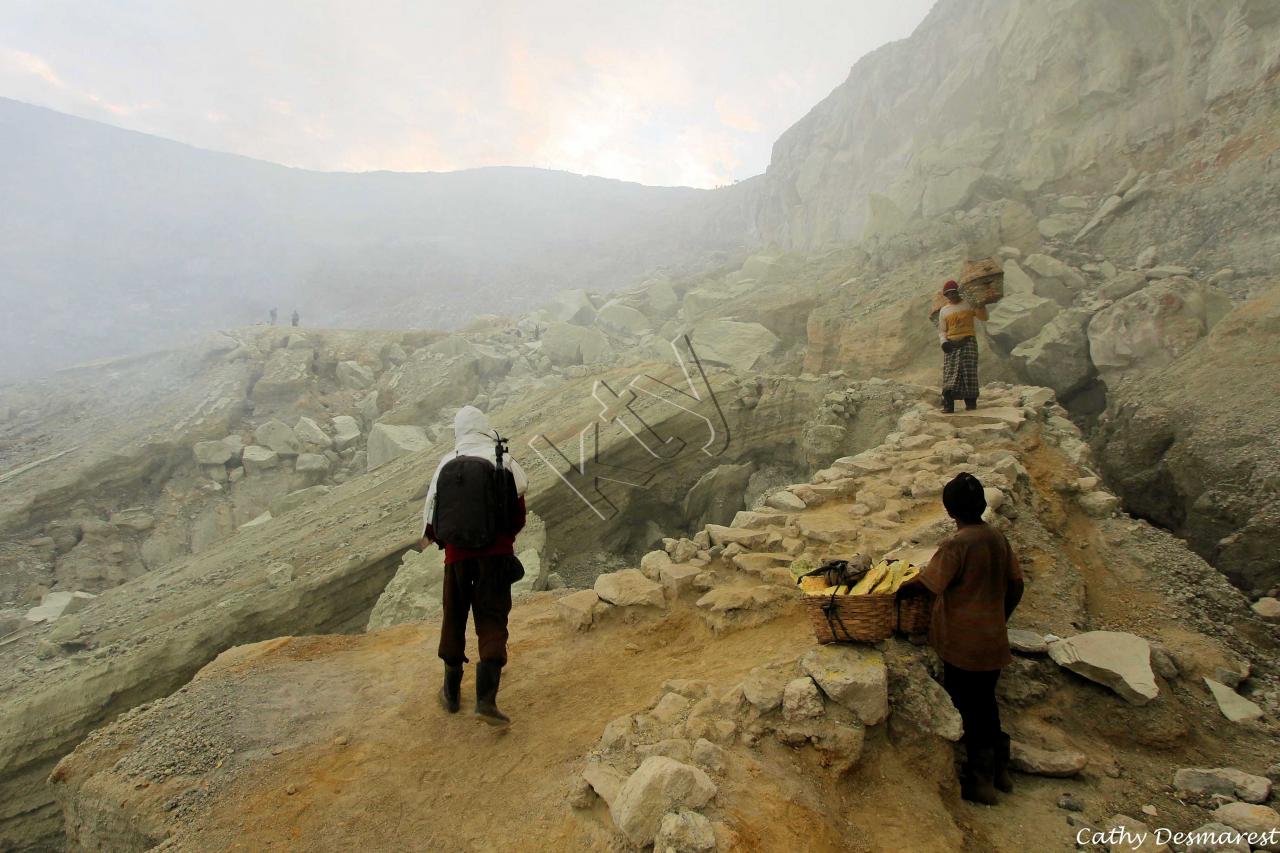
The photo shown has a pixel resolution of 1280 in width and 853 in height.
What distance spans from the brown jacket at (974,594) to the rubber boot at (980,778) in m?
0.38

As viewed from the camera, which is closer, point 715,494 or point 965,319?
point 965,319

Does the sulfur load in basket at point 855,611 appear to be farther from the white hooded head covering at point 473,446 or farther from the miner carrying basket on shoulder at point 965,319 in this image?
the miner carrying basket on shoulder at point 965,319

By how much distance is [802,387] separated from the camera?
1002 centimetres

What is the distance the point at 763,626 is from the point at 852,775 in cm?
135

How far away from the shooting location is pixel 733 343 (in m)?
15.0

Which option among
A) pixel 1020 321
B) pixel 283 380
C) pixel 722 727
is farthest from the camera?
pixel 283 380

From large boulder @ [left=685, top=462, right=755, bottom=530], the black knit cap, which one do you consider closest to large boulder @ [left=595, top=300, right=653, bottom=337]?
large boulder @ [left=685, top=462, right=755, bottom=530]

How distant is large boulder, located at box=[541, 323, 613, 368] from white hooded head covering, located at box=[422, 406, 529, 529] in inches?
604

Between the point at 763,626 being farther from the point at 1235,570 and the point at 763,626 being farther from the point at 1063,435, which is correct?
the point at 1063,435

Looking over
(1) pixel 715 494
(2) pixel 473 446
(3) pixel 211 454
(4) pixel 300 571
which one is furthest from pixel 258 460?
(2) pixel 473 446

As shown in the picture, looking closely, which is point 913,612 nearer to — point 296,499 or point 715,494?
point 715,494

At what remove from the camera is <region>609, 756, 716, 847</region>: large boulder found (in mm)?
2004

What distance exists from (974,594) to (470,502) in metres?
2.40

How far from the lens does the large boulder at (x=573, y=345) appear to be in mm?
18828
